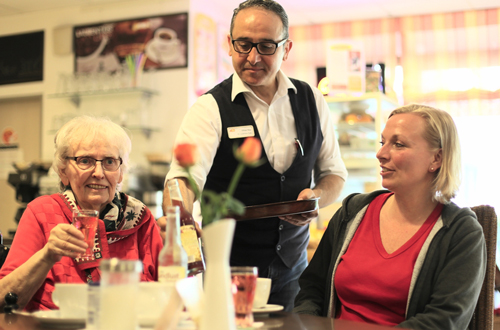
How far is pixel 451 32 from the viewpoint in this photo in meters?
6.38

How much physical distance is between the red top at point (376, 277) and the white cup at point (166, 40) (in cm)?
417

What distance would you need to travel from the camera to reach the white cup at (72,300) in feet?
4.09

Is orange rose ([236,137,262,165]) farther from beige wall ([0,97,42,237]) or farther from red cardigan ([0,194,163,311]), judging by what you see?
beige wall ([0,97,42,237])

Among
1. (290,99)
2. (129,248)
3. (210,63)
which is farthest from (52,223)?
(210,63)

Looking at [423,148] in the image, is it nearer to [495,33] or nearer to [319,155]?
[319,155]

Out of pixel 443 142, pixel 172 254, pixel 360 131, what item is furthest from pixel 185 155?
pixel 360 131

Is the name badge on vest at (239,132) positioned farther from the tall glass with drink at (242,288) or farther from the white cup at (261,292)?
the tall glass with drink at (242,288)

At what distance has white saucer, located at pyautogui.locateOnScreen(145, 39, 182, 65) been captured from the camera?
223 inches

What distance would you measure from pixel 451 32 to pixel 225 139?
4.96 m

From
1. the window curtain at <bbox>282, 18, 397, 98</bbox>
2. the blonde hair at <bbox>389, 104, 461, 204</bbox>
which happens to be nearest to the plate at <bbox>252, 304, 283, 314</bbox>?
the blonde hair at <bbox>389, 104, 461, 204</bbox>

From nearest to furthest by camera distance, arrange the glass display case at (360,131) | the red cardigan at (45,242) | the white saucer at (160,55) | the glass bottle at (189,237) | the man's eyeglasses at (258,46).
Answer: the glass bottle at (189,237), the red cardigan at (45,242), the man's eyeglasses at (258,46), the glass display case at (360,131), the white saucer at (160,55)

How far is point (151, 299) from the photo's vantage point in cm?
119

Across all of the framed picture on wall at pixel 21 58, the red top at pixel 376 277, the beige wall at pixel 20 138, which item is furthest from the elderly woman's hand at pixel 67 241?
the beige wall at pixel 20 138

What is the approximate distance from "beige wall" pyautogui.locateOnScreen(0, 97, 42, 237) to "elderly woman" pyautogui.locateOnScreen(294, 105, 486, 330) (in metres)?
5.39
